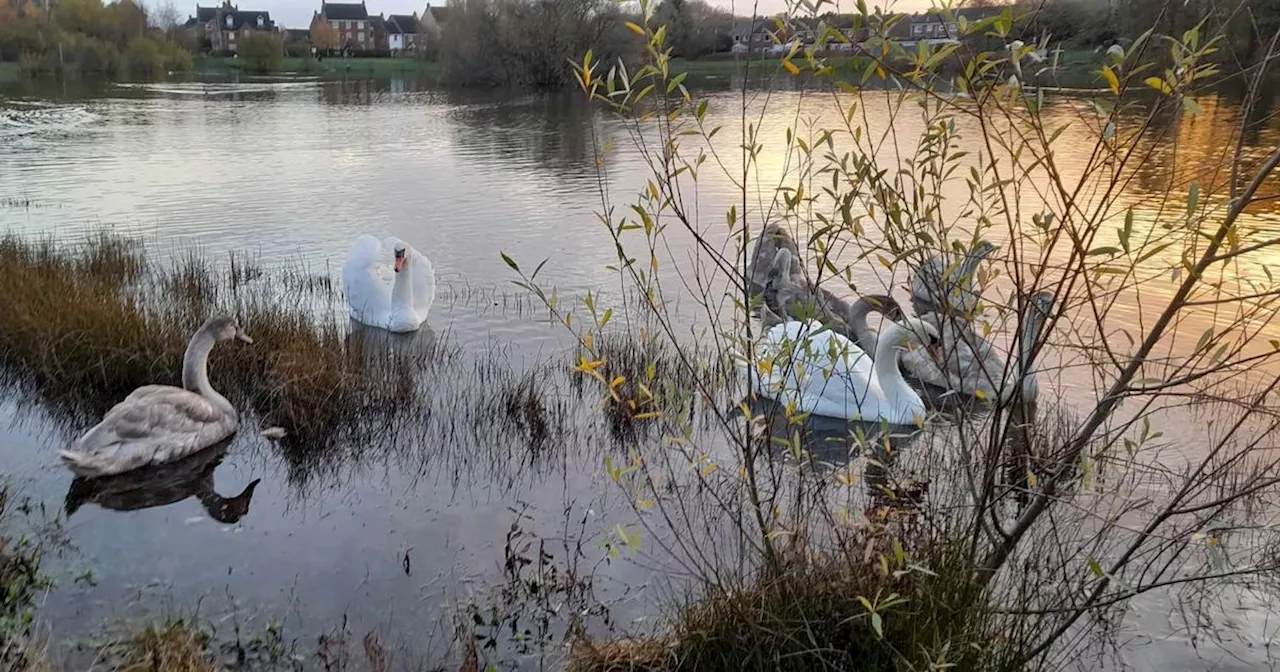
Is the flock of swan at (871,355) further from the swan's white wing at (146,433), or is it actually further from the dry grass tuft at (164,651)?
the swan's white wing at (146,433)

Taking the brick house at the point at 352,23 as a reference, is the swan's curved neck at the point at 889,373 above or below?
below

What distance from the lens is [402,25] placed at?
113 metres

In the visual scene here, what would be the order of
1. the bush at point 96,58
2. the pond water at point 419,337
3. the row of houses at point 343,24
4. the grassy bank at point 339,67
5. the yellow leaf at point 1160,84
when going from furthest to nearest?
the row of houses at point 343,24 < the grassy bank at point 339,67 < the bush at point 96,58 < the pond water at point 419,337 < the yellow leaf at point 1160,84

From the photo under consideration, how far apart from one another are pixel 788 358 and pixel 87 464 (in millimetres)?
4555

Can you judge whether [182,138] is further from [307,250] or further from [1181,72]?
[1181,72]

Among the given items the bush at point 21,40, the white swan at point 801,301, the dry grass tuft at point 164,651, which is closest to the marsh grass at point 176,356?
the dry grass tuft at point 164,651

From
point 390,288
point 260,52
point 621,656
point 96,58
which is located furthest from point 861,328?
point 260,52

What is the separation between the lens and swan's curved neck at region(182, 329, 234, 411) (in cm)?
669

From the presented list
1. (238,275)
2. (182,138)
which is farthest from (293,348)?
(182,138)

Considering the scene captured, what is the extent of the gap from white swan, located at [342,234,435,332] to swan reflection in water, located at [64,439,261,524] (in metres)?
3.37

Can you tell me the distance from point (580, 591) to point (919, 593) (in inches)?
78.6

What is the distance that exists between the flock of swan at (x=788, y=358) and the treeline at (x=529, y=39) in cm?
3710

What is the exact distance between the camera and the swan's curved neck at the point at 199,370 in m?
6.69

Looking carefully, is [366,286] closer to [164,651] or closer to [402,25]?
[164,651]
